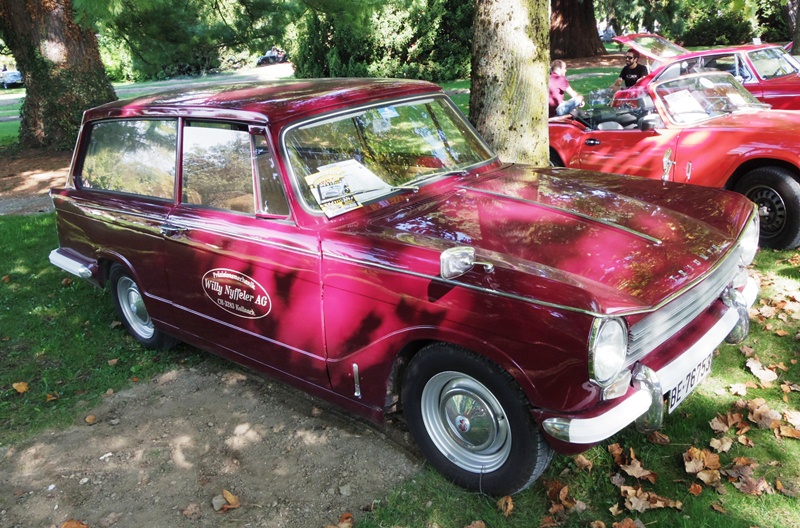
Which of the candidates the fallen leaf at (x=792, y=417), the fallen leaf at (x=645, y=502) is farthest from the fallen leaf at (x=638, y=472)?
the fallen leaf at (x=792, y=417)

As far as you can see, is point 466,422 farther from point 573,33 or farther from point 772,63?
point 573,33

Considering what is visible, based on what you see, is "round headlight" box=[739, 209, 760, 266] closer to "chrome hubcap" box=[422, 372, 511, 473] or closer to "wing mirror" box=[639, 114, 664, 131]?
"chrome hubcap" box=[422, 372, 511, 473]

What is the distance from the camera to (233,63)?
38.4 metres

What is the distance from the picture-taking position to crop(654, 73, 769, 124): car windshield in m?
6.31

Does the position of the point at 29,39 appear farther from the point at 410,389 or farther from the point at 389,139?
the point at 410,389

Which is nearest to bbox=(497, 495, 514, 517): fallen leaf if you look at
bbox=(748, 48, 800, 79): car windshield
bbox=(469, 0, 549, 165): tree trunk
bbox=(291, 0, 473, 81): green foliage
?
bbox=(469, 0, 549, 165): tree trunk

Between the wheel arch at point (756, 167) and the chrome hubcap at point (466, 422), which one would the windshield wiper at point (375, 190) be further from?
the wheel arch at point (756, 167)

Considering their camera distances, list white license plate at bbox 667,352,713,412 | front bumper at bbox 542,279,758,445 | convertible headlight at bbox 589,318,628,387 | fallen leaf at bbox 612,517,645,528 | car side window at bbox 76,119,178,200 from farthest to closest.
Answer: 1. car side window at bbox 76,119,178,200
2. white license plate at bbox 667,352,713,412
3. fallen leaf at bbox 612,517,645,528
4. front bumper at bbox 542,279,758,445
5. convertible headlight at bbox 589,318,628,387

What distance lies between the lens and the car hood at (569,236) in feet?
8.48

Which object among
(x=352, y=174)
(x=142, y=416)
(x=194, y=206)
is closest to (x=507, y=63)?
→ (x=352, y=174)

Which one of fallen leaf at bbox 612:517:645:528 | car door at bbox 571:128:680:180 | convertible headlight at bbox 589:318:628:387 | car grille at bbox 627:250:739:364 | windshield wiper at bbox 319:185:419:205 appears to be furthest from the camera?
car door at bbox 571:128:680:180

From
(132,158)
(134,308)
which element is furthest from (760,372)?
(134,308)

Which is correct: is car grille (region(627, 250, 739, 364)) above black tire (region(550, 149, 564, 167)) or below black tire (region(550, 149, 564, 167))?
above

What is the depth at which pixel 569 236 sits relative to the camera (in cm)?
298
